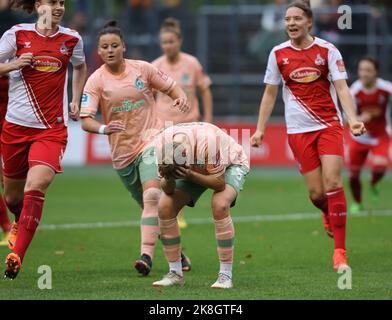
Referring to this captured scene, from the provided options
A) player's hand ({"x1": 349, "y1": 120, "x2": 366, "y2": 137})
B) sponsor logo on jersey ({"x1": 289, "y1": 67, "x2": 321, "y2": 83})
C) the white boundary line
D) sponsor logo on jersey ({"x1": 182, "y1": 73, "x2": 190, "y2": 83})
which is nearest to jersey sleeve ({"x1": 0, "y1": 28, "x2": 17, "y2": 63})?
sponsor logo on jersey ({"x1": 289, "y1": 67, "x2": 321, "y2": 83})

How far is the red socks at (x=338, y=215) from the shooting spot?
10.2 metres

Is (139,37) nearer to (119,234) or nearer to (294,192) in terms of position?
(294,192)

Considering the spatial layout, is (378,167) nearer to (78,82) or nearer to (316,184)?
(316,184)

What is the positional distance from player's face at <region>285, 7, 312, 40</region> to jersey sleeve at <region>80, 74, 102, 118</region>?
199 centimetres

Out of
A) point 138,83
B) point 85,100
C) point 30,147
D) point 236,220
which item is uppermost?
point 138,83

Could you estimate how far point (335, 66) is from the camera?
1021cm

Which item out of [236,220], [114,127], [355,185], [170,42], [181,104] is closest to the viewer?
[114,127]

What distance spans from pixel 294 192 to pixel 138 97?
33.8 feet

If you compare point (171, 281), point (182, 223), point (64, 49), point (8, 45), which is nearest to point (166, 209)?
point (171, 281)

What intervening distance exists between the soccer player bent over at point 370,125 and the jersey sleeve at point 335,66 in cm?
649

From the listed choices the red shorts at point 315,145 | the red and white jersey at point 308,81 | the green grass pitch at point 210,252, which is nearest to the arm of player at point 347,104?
the red and white jersey at point 308,81

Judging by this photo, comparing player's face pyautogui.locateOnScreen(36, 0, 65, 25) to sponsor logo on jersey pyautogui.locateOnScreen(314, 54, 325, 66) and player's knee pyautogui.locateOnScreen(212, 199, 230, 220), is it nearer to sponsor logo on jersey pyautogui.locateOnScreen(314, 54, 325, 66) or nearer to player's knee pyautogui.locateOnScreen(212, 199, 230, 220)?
player's knee pyautogui.locateOnScreen(212, 199, 230, 220)

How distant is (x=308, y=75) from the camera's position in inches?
410

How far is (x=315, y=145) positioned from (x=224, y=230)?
2.09 meters
